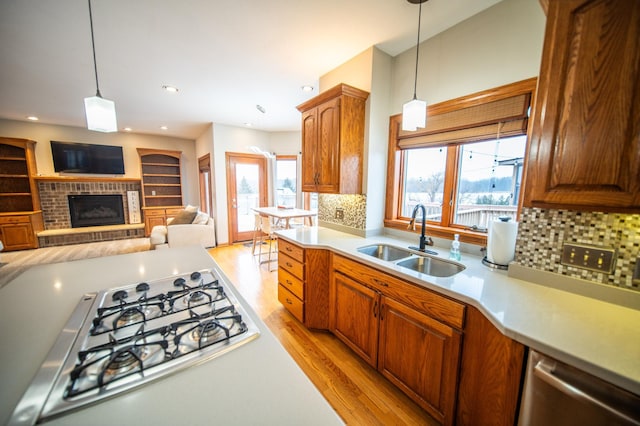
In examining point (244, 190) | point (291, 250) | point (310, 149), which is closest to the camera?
point (291, 250)

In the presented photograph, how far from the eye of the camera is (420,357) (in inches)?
55.9

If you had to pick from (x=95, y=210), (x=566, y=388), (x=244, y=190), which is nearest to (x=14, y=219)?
(x=95, y=210)

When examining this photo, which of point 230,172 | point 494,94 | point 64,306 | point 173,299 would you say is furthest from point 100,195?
point 494,94

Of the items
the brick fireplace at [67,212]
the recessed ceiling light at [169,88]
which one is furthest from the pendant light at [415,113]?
the brick fireplace at [67,212]

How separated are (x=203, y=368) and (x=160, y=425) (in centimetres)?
15

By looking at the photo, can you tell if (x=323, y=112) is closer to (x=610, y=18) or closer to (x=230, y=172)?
(x=610, y=18)

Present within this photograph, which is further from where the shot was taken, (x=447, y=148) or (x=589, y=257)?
(x=447, y=148)

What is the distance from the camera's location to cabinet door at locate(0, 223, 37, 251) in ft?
14.9

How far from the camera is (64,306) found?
3.29 feet

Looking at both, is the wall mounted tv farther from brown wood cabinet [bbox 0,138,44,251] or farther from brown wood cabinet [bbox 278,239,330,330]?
brown wood cabinet [bbox 278,239,330,330]

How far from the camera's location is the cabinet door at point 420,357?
128 cm

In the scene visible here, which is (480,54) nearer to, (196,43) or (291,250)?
(291,250)

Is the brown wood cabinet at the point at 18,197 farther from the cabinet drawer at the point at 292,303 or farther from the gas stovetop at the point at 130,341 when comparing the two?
the gas stovetop at the point at 130,341

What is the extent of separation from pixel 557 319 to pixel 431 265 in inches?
33.6
